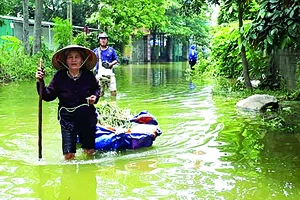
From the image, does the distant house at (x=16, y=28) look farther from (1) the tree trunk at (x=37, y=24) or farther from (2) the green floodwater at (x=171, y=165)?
(2) the green floodwater at (x=171, y=165)

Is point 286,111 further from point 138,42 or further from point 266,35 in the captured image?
point 138,42

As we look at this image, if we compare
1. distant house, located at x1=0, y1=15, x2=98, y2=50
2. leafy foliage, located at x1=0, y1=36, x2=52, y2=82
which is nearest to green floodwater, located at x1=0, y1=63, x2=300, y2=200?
leafy foliage, located at x1=0, y1=36, x2=52, y2=82

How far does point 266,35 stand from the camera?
6.30 meters

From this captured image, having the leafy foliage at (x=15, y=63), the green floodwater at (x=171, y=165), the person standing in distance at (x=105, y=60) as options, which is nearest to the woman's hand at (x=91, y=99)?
the green floodwater at (x=171, y=165)

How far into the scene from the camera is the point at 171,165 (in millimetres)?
5621

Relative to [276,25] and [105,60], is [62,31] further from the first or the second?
[276,25]

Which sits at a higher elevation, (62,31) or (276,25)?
(62,31)

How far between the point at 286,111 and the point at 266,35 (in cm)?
351

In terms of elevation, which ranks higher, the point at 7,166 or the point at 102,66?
the point at 102,66

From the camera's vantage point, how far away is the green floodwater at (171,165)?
15.2 feet

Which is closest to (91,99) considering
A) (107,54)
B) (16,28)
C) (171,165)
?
(171,165)

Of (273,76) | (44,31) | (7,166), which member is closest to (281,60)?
(273,76)

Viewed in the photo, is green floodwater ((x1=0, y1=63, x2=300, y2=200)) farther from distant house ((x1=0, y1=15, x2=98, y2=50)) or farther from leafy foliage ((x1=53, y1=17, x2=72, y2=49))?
distant house ((x1=0, y1=15, x2=98, y2=50))

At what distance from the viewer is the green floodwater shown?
15.2 feet
